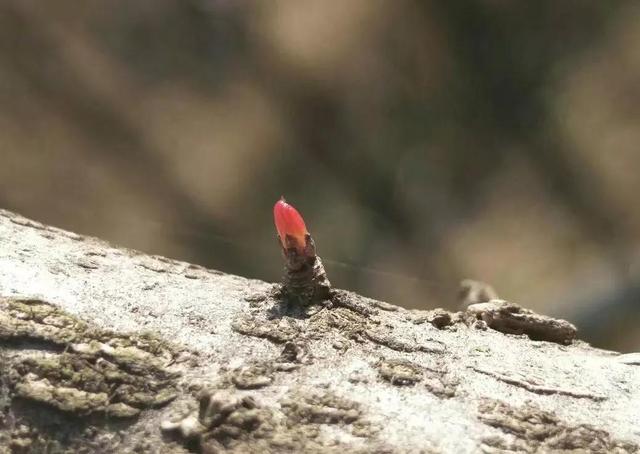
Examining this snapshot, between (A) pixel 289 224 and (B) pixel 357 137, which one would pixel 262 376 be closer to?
(A) pixel 289 224

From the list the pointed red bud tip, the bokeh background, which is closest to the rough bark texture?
the pointed red bud tip

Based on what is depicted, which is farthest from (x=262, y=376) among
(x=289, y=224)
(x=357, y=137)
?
(x=357, y=137)

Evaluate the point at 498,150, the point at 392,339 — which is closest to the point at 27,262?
the point at 392,339

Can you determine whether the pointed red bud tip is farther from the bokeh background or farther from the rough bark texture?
the bokeh background

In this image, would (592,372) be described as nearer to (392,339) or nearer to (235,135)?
(392,339)

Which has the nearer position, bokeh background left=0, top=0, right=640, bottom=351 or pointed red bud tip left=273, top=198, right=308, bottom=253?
pointed red bud tip left=273, top=198, right=308, bottom=253

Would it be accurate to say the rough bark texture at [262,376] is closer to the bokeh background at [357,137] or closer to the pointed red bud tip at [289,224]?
the pointed red bud tip at [289,224]

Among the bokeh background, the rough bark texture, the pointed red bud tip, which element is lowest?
the rough bark texture
